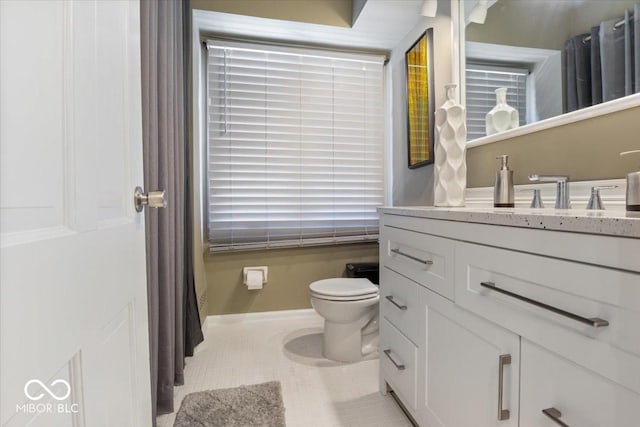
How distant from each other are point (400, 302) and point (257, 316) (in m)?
1.49

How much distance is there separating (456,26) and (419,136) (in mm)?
645

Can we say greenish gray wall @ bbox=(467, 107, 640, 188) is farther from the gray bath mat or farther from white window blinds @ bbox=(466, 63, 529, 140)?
the gray bath mat

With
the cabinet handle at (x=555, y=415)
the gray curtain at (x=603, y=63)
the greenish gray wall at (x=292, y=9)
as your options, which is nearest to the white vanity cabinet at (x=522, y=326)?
the cabinet handle at (x=555, y=415)

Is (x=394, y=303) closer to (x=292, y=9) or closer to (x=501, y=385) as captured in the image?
(x=501, y=385)

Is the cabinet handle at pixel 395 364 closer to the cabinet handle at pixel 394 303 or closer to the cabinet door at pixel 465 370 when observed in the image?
the cabinet door at pixel 465 370

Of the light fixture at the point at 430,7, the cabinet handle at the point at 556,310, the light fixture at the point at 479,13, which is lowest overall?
the cabinet handle at the point at 556,310

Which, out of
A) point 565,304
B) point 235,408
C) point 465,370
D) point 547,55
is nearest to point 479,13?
point 547,55

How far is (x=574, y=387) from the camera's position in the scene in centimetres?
57

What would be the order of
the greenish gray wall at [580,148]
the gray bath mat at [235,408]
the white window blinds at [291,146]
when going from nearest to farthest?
the greenish gray wall at [580,148] < the gray bath mat at [235,408] < the white window blinds at [291,146]

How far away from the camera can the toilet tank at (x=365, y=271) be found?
2.36 meters

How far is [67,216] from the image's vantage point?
0.45m

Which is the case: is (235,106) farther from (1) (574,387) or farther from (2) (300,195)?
(1) (574,387)

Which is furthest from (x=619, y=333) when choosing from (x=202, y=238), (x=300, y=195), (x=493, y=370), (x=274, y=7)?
(x=274, y=7)

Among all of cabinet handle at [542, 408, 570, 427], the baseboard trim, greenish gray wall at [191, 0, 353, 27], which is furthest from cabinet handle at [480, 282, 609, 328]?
greenish gray wall at [191, 0, 353, 27]
